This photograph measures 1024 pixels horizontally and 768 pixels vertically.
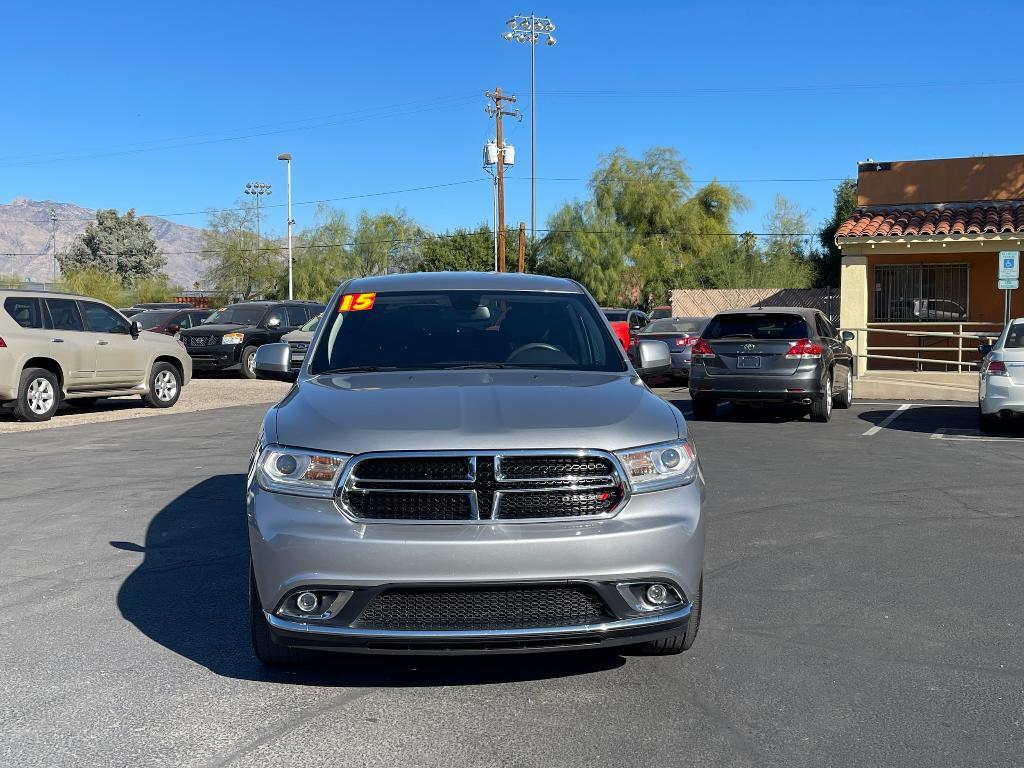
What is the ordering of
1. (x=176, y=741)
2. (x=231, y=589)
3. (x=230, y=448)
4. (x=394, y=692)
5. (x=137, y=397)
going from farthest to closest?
(x=137, y=397), (x=230, y=448), (x=231, y=589), (x=394, y=692), (x=176, y=741)

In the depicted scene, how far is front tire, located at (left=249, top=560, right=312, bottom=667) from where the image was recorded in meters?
4.31

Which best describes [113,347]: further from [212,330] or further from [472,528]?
[472,528]

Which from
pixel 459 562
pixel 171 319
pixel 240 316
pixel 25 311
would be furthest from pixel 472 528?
pixel 171 319

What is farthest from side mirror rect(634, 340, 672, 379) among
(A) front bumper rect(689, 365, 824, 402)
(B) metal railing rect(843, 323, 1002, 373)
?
(B) metal railing rect(843, 323, 1002, 373)

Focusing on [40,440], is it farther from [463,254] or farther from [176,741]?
[463,254]

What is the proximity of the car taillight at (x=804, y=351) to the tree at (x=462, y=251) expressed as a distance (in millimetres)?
56446

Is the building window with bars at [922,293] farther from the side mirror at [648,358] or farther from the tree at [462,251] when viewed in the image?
the tree at [462,251]

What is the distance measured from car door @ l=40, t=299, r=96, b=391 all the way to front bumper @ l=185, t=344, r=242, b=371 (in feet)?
25.8

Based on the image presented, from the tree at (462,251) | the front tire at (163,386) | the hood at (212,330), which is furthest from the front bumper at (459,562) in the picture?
the tree at (462,251)

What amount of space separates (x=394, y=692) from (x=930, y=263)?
21455mm

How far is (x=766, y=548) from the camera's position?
678cm

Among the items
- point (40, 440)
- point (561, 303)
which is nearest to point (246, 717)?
point (561, 303)

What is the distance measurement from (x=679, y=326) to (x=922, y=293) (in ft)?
17.6

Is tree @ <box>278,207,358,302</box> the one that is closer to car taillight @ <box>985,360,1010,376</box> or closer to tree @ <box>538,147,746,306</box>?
tree @ <box>538,147,746,306</box>
